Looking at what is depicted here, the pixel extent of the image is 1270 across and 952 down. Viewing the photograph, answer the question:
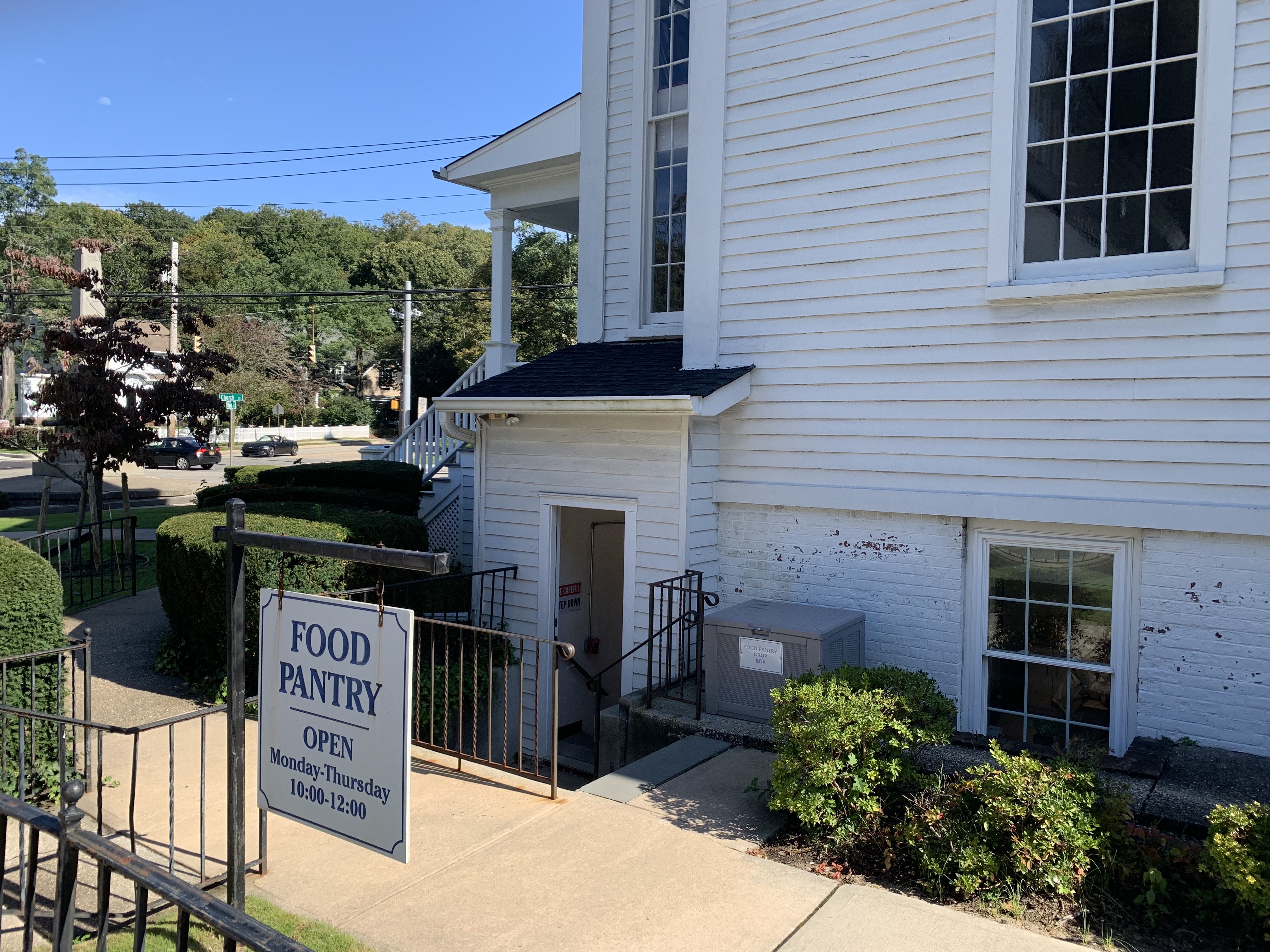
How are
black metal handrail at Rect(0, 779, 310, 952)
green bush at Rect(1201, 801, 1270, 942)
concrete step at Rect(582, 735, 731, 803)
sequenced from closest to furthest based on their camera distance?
1. black metal handrail at Rect(0, 779, 310, 952)
2. green bush at Rect(1201, 801, 1270, 942)
3. concrete step at Rect(582, 735, 731, 803)

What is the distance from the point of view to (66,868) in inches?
102

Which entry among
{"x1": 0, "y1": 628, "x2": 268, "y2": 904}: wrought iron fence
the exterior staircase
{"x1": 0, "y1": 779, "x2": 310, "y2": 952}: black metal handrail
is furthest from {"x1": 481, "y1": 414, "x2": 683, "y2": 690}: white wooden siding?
{"x1": 0, "y1": 779, "x2": 310, "y2": 952}: black metal handrail

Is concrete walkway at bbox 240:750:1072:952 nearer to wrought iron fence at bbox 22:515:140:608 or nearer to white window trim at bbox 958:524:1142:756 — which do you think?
white window trim at bbox 958:524:1142:756

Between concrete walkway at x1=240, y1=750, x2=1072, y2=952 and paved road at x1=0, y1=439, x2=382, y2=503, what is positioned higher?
paved road at x1=0, y1=439, x2=382, y2=503

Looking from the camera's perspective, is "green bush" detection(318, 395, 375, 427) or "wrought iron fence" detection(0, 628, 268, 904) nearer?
"wrought iron fence" detection(0, 628, 268, 904)

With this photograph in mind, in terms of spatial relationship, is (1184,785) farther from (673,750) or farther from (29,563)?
(29,563)

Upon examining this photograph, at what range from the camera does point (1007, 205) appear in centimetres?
680

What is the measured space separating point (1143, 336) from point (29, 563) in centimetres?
789

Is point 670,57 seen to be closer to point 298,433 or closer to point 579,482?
point 579,482

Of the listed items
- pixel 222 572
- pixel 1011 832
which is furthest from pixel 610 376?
pixel 1011 832

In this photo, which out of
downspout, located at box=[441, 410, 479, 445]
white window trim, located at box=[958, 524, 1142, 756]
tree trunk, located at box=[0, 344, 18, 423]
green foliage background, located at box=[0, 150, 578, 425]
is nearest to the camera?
white window trim, located at box=[958, 524, 1142, 756]

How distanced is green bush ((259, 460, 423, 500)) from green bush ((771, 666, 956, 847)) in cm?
802

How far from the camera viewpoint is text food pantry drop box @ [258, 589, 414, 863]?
317 cm

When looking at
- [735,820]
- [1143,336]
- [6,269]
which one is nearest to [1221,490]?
[1143,336]
